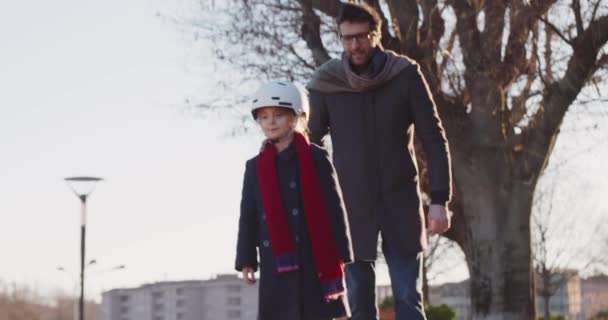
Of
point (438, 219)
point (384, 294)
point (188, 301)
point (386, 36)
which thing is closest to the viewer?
point (438, 219)

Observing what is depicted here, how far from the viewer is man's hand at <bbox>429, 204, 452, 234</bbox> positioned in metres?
7.43

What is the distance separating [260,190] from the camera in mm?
7012

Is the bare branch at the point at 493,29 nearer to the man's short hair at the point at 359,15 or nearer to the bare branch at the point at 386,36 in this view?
the bare branch at the point at 386,36

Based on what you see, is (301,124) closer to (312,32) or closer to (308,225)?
(308,225)

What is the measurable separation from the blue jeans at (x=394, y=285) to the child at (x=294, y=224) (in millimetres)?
644

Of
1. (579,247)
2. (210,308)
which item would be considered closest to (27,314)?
(210,308)

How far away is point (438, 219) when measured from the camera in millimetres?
7445

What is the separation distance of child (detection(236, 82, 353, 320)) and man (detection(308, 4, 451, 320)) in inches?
30.8

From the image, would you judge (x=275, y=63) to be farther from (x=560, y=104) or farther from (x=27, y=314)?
(x=27, y=314)

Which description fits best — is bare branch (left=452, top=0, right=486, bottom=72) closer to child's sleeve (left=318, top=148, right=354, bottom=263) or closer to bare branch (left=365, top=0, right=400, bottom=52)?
bare branch (left=365, top=0, right=400, bottom=52)

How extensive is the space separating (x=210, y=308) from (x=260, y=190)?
156 m

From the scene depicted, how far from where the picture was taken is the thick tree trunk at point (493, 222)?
19469mm

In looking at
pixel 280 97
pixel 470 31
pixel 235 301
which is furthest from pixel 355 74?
pixel 235 301

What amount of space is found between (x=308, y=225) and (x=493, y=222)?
13.2 m
